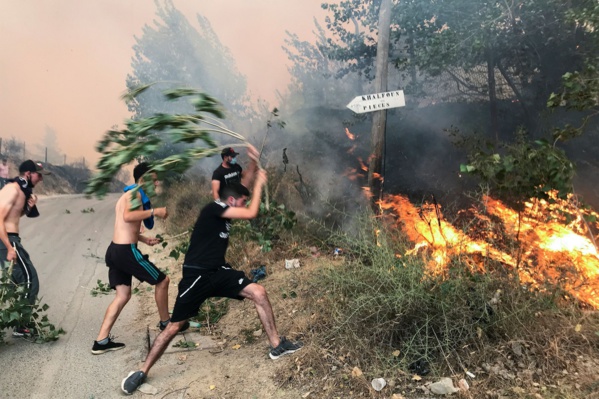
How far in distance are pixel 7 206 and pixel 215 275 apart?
8.36 feet

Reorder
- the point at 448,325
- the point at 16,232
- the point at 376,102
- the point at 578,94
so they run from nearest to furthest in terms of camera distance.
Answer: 1. the point at 448,325
2. the point at 578,94
3. the point at 16,232
4. the point at 376,102

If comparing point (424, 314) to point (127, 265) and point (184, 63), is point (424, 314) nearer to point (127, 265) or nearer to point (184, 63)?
point (127, 265)

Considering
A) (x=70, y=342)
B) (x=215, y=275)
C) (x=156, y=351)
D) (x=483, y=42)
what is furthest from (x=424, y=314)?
(x=483, y=42)

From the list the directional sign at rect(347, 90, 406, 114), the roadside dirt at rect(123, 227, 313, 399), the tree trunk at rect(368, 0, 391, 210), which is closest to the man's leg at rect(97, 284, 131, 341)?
the roadside dirt at rect(123, 227, 313, 399)

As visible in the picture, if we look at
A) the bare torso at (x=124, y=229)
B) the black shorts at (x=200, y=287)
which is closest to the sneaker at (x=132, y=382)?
the black shorts at (x=200, y=287)

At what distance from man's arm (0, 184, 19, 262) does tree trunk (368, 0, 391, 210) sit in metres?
4.61

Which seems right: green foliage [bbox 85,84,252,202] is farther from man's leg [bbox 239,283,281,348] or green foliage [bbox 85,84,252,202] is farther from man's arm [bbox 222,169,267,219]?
man's leg [bbox 239,283,281,348]

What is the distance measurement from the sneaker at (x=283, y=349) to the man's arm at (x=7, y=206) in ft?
9.48

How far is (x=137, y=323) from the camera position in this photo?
490 centimetres

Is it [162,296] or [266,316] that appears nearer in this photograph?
[266,316]

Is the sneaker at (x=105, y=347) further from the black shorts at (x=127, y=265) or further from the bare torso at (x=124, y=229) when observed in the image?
the bare torso at (x=124, y=229)

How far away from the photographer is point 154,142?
3043 mm

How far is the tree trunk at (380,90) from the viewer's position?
6.37 meters

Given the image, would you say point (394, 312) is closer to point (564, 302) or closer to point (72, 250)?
point (564, 302)
